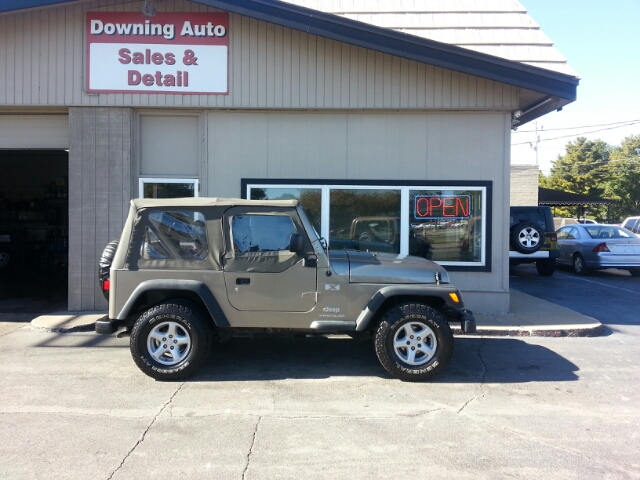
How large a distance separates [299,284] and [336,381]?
1.17m

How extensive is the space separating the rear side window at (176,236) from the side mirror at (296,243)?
3.29 ft

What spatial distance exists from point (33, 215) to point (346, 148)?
13.4 metres

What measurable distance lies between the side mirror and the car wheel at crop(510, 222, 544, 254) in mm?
7324

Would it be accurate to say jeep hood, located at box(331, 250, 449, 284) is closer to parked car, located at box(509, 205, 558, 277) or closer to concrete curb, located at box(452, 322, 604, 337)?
concrete curb, located at box(452, 322, 604, 337)

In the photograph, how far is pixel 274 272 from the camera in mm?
6008

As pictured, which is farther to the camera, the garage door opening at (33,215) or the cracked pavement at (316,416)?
the garage door opening at (33,215)

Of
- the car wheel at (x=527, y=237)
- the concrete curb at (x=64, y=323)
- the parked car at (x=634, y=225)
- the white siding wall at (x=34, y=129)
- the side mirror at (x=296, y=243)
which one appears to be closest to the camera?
the side mirror at (x=296, y=243)

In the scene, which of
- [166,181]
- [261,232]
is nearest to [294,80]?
[166,181]

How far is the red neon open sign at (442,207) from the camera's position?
32.0 feet

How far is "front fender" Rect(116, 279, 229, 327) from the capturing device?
5.93 m

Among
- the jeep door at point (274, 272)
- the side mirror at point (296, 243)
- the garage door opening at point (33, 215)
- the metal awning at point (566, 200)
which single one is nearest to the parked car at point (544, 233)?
the jeep door at point (274, 272)

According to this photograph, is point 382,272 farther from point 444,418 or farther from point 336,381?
point 444,418

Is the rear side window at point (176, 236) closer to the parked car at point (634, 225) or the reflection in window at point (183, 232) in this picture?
the reflection in window at point (183, 232)

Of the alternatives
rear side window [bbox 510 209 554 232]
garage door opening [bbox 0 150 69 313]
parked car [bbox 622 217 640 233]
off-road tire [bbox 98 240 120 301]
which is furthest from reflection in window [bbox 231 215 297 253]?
parked car [bbox 622 217 640 233]
